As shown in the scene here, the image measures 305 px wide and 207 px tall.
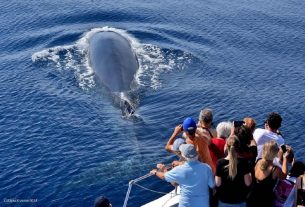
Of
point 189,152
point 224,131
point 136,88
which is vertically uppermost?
point 189,152

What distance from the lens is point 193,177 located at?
11.9m

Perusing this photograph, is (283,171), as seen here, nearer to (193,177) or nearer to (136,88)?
(193,177)

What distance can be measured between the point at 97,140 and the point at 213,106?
356 inches

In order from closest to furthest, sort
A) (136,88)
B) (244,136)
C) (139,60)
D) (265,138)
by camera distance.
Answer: (244,136), (265,138), (136,88), (139,60)

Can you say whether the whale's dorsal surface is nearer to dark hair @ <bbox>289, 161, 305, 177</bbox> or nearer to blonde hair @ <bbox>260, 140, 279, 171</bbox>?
dark hair @ <bbox>289, 161, 305, 177</bbox>

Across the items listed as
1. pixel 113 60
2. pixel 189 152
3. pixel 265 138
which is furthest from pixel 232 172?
pixel 113 60

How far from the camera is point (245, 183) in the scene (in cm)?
1229

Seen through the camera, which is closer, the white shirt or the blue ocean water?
the white shirt

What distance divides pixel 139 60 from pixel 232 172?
94.1ft

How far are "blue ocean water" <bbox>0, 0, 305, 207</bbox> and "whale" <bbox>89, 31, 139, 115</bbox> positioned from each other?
77 cm

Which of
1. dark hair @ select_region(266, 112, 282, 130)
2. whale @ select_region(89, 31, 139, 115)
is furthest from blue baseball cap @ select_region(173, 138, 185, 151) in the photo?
whale @ select_region(89, 31, 139, 115)

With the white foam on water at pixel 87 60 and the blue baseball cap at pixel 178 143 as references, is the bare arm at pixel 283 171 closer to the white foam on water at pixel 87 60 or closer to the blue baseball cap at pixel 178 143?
the blue baseball cap at pixel 178 143

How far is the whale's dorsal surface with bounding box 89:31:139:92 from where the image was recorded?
35.1 meters

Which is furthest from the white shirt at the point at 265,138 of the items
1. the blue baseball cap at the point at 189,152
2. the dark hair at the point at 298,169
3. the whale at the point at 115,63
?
the whale at the point at 115,63
